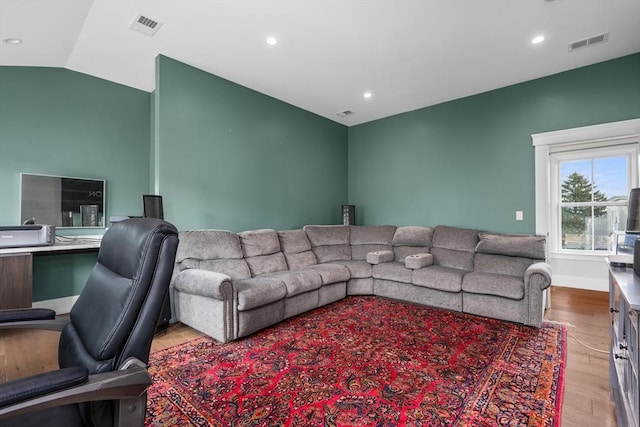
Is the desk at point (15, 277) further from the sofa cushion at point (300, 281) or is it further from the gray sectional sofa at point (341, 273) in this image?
the sofa cushion at point (300, 281)

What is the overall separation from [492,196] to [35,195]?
5.76 meters

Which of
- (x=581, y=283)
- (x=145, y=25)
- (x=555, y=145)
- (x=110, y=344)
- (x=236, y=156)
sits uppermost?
(x=145, y=25)

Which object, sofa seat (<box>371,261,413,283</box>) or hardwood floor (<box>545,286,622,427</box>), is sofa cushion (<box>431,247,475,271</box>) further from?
hardwood floor (<box>545,286,622,427</box>)

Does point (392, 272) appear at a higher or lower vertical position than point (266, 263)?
lower

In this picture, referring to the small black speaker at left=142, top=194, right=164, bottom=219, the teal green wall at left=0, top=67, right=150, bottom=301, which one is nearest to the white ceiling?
the teal green wall at left=0, top=67, right=150, bottom=301

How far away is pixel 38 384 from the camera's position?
2.42ft

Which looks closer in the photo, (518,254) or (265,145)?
(518,254)

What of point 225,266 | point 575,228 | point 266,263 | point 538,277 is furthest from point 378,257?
point 575,228

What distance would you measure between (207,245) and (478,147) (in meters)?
3.95

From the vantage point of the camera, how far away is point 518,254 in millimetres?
3484

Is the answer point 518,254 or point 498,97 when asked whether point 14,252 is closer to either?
point 518,254

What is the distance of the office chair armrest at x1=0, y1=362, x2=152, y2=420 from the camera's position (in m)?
0.70

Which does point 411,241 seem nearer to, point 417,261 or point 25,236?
point 417,261

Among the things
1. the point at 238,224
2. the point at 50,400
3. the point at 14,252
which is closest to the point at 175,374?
the point at 50,400
